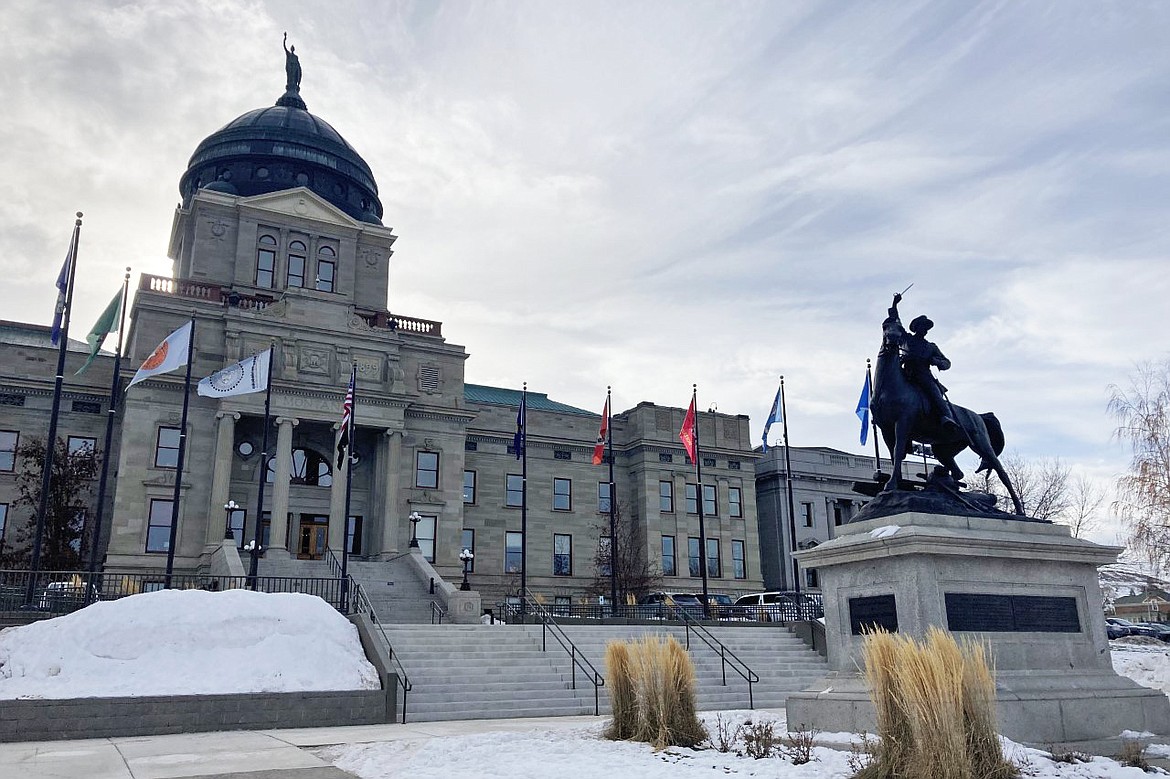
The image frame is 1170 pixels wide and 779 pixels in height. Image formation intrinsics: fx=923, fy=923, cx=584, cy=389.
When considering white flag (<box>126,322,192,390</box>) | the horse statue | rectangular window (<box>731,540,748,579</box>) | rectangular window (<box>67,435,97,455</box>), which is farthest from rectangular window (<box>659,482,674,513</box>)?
the horse statue

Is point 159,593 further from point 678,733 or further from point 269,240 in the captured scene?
point 269,240

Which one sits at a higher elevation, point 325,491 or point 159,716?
point 325,491

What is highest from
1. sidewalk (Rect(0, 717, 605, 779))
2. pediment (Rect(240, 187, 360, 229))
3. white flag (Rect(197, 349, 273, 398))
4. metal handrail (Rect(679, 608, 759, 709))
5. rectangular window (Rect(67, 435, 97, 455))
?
pediment (Rect(240, 187, 360, 229))

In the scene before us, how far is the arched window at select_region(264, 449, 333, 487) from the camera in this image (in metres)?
44.3

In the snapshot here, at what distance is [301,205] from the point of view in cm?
5006

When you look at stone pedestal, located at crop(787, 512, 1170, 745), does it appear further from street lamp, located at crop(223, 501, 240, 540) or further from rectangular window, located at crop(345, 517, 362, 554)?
rectangular window, located at crop(345, 517, 362, 554)

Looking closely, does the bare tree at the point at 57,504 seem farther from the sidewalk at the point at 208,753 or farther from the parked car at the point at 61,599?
the sidewalk at the point at 208,753

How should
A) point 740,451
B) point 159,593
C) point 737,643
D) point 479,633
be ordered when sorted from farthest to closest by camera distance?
point 740,451 → point 737,643 → point 479,633 → point 159,593

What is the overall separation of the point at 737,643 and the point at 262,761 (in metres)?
20.1

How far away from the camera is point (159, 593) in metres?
21.0

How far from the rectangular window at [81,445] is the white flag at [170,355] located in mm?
13552

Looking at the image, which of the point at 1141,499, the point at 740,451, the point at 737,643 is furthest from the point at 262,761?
the point at 740,451

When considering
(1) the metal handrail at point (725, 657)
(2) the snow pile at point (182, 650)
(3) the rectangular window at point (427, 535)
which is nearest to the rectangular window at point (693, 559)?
(3) the rectangular window at point (427, 535)

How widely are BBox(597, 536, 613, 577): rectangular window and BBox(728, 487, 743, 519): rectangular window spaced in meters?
8.64
